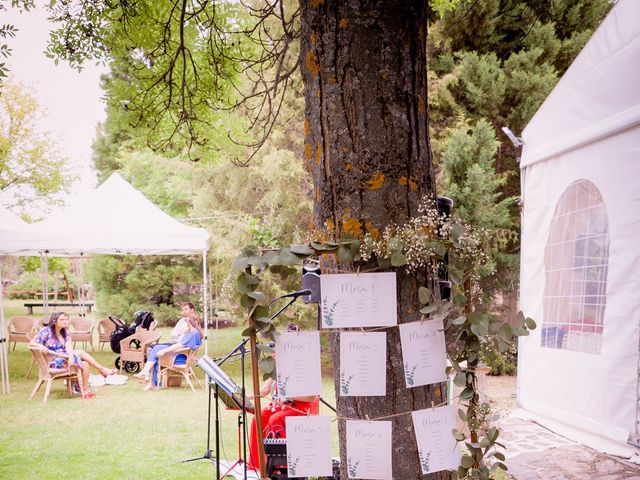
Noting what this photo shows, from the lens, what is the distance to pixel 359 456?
1.69 meters

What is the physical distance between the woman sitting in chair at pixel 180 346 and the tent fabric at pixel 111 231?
130 centimetres

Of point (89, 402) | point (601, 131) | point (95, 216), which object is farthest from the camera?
point (95, 216)

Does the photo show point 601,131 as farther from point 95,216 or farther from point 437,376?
point 95,216

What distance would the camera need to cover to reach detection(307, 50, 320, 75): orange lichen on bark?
5.58 feet

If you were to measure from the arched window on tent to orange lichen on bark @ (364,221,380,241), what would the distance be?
174 inches

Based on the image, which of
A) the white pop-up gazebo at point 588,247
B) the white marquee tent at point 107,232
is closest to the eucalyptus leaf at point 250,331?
the white pop-up gazebo at point 588,247

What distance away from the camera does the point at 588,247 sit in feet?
17.9

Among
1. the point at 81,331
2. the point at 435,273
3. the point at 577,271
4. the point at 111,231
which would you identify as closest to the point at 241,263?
the point at 435,273

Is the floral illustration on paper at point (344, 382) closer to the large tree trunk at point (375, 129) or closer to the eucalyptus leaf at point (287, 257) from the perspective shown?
the large tree trunk at point (375, 129)

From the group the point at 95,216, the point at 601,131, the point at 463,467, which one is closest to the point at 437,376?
the point at 463,467

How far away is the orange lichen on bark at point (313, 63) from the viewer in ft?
5.58

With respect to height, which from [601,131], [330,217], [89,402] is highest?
[601,131]

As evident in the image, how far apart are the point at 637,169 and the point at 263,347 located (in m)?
4.47

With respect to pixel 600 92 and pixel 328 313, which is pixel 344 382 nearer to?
pixel 328 313
